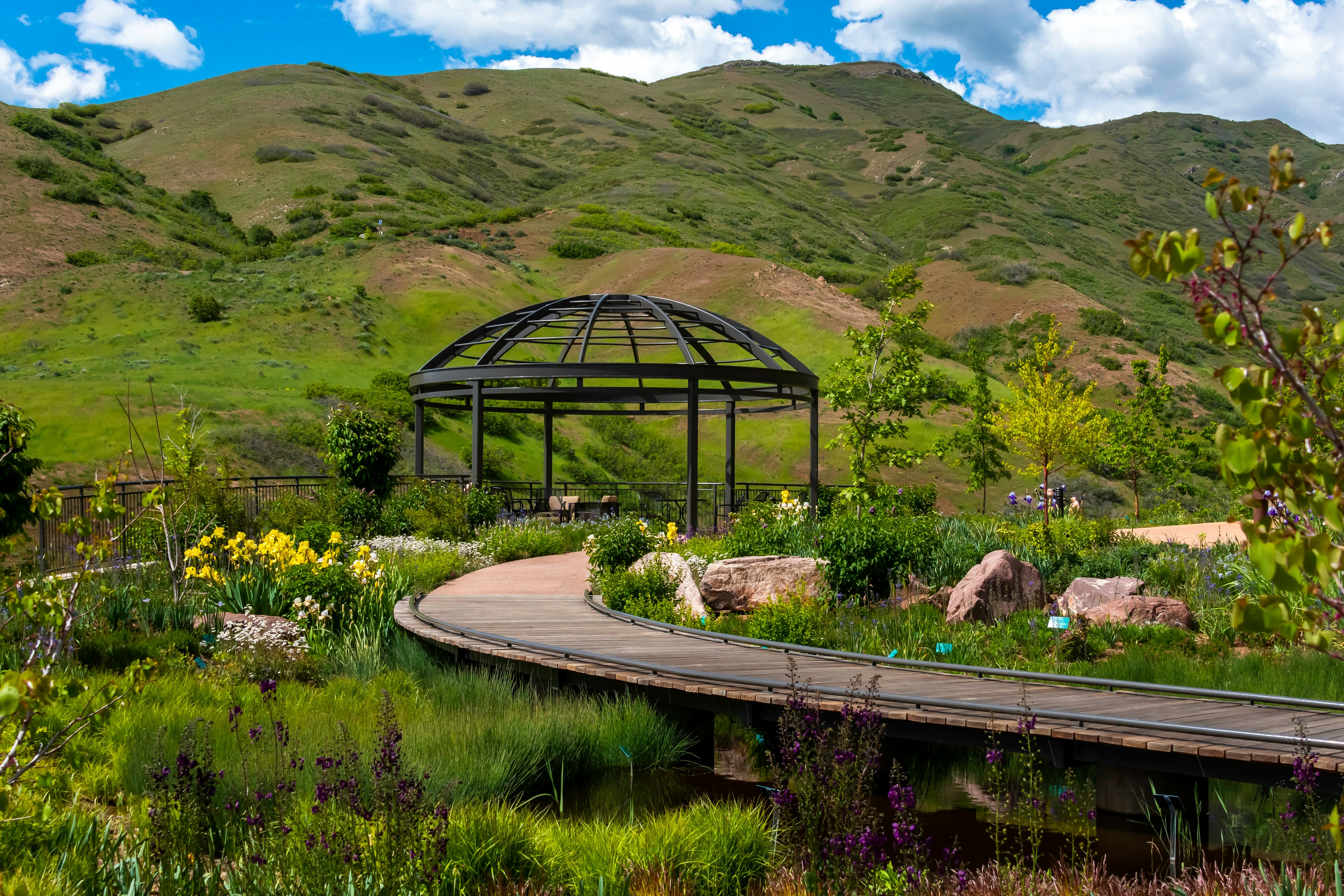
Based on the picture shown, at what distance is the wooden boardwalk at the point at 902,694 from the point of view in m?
5.40

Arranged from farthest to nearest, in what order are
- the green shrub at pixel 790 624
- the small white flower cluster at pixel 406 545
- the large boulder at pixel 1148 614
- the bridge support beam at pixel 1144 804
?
the small white flower cluster at pixel 406 545 < the large boulder at pixel 1148 614 < the green shrub at pixel 790 624 < the bridge support beam at pixel 1144 804

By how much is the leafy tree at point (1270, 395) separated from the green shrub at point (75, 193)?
68134 mm

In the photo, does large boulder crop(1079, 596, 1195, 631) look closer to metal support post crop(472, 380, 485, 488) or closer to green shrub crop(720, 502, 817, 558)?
green shrub crop(720, 502, 817, 558)

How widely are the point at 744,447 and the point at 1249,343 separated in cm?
4147

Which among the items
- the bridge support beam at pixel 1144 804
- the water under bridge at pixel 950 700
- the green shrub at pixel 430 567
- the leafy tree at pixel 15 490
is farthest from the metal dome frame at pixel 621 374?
the leafy tree at pixel 15 490

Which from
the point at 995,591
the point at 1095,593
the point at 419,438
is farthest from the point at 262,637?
the point at 419,438

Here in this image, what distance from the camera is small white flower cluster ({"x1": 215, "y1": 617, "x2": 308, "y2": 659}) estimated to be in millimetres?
8922

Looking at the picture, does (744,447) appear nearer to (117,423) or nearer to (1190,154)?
(117,423)

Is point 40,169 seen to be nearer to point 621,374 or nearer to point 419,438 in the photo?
point 419,438

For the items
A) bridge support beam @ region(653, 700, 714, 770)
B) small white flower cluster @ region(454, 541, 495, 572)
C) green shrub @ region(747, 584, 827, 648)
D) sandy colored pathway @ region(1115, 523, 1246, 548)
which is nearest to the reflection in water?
bridge support beam @ region(653, 700, 714, 770)

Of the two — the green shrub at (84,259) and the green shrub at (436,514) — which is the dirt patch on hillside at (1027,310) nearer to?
the green shrub at (436,514)

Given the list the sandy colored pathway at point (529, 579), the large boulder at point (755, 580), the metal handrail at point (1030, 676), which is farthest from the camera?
the sandy colored pathway at point (529, 579)

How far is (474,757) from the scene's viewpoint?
6316 millimetres

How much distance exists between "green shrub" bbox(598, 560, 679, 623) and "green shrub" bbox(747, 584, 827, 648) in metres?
1.52
